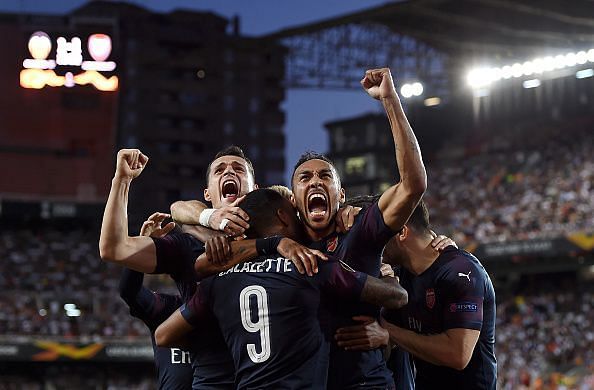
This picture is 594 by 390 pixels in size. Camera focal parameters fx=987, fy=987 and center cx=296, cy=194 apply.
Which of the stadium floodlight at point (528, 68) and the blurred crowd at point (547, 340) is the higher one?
the stadium floodlight at point (528, 68)

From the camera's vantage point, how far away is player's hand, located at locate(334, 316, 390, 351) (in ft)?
16.4

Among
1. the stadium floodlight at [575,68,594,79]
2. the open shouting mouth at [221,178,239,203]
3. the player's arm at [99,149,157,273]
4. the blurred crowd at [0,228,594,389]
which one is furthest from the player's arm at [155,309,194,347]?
the stadium floodlight at [575,68,594,79]

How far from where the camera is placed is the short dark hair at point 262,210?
503 centimetres

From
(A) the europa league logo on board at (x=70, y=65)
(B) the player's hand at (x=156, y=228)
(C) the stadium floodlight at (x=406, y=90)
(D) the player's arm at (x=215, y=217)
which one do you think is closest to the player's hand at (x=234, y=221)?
(D) the player's arm at (x=215, y=217)

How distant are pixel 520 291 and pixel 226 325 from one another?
3051 centimetres

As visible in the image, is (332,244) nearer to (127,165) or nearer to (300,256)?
(300,256)

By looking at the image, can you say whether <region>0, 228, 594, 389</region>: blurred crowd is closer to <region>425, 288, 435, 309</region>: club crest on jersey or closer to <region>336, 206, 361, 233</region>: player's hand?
<region>425, 288, 435, 309</region>: club crest on jersey

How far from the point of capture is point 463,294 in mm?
5934

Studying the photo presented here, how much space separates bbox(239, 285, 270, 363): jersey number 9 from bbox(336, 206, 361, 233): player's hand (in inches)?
26.9

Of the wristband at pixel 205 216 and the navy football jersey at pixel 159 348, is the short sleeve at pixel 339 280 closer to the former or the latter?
the wristband at pixel 205 216

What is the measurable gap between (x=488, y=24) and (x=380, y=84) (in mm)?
32466

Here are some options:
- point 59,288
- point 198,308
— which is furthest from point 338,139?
point 198,308

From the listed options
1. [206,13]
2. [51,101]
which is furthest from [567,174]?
[206,13]

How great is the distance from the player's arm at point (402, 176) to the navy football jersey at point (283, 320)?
0.36m
